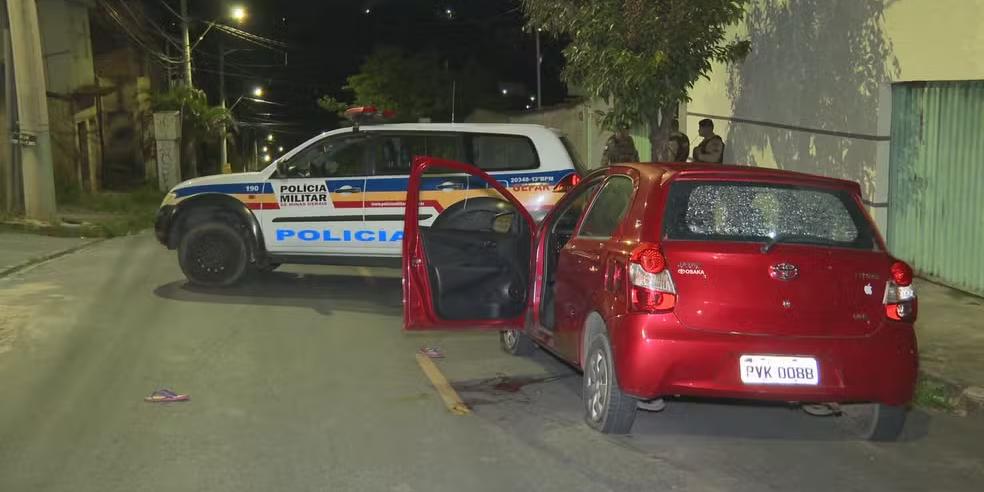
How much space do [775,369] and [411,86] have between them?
1879 inches

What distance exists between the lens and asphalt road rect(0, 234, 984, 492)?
17.9 ft

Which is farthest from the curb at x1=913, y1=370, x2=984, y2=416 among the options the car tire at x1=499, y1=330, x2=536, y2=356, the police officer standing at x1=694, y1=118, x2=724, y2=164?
the police officer standing at x1=694, y1=118, x2=724, y2=164

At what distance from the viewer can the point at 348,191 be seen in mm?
11523

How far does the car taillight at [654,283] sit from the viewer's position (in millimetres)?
5750

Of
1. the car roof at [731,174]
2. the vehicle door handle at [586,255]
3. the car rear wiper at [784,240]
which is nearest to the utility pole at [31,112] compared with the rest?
the vehicle door handle at [586,255]

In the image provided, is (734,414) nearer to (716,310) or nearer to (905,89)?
(716,310)

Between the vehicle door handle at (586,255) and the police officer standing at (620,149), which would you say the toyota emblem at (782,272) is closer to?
the vehicle door handle at (586,255)

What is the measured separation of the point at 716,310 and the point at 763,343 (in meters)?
0.31

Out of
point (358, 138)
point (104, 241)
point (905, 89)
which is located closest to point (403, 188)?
point (358, 138)

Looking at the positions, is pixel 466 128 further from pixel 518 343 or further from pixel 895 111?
pixel 895 111

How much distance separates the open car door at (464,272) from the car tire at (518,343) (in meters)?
0.66

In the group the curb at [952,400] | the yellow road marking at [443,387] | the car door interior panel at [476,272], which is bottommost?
the curb at [952,400]

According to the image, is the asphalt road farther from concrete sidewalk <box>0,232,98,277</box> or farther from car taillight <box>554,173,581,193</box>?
concrete sidewalk <box>0,232,98,277</box>

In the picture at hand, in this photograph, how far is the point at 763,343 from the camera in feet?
18.8
